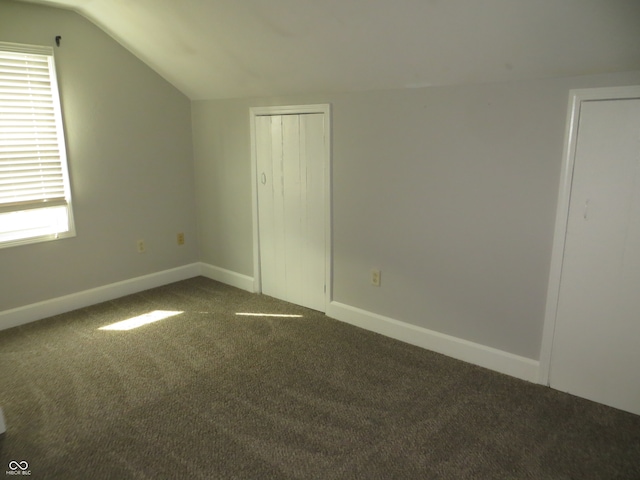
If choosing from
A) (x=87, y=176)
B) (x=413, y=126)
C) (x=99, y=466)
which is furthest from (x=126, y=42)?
(x=99, y=466)

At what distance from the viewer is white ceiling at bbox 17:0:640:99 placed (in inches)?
78.9

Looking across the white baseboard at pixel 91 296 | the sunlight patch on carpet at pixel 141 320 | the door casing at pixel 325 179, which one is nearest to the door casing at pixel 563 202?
the door casing at pixel 325 179

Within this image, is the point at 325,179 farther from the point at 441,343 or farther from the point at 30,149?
the point at 30,149

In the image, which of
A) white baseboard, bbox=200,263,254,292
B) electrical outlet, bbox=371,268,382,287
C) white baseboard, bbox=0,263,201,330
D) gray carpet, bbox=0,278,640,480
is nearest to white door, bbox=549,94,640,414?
gray carpet, bbox=0,278,640,480

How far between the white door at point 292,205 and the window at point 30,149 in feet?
5.13

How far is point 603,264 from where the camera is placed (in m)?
2.35

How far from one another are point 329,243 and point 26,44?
2600 millimetres

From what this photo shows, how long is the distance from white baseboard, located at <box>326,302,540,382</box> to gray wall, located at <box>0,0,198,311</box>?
6.23ft

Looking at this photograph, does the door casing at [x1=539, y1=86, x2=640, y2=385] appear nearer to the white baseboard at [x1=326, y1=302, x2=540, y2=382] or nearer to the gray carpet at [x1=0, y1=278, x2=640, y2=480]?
the white baseboard at [x1=326, y1=302, x2=540, y2=382]

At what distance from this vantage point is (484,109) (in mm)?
2580

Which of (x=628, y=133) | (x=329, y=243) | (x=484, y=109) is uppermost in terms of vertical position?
(x=484, y=109)

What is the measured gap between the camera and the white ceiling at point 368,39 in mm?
2004

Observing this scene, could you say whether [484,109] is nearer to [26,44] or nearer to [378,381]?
[378,381]

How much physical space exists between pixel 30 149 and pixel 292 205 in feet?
6.52
